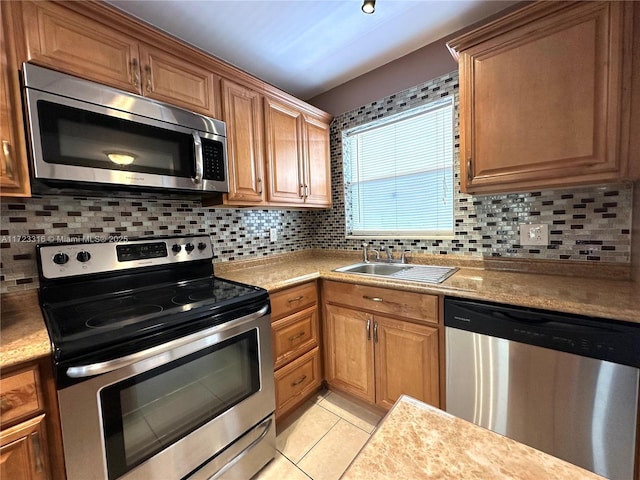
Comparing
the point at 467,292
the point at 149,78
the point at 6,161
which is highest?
the point at 149,78

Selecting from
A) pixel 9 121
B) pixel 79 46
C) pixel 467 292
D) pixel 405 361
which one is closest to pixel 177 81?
pixel 79 46

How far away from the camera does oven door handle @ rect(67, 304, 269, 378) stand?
83cm

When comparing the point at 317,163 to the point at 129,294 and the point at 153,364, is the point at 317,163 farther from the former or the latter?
the point at 153,364

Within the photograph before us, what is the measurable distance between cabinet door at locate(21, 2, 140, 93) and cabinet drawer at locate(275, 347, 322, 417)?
66.9 inches

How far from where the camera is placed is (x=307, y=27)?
63.5 inches

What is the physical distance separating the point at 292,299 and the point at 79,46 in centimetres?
153

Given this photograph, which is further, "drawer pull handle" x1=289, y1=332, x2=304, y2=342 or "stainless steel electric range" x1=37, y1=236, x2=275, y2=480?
"drawer pull handle" x1=289, y1=332, x2=304, y2=342

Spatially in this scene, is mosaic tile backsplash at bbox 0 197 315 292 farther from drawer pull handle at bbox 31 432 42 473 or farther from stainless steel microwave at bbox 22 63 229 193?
drawer pull handle at bbox 31 432 42 473

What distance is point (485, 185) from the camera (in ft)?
4.66

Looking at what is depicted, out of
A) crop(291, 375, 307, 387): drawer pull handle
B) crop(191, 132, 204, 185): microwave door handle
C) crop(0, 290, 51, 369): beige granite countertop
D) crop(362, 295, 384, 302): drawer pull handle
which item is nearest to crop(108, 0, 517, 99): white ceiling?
crop(191, 132, 204, 185): microwave door handle

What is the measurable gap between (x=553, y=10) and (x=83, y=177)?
2130 millimetres

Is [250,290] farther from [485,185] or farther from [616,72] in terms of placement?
[616,72]

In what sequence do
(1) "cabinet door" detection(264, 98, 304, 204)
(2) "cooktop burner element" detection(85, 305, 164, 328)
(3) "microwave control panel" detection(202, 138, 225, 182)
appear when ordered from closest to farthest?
(2) "cooktop burner element" detection(85, 305, 164, 328) < (3) "microwave control panel" detection(202, 138, 225, 182) < (1) "cabinet door" detection(264, 98, 304, 204)

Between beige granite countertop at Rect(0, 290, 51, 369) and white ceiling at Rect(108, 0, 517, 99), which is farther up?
white ceiling at Rect(108, 0, 517, 99)
